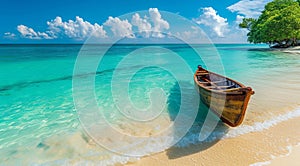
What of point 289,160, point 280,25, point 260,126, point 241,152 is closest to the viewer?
point 289,160

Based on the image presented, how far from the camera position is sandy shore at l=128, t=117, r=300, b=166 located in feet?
12.4

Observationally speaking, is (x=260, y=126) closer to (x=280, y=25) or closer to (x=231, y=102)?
(x=231, y=102)

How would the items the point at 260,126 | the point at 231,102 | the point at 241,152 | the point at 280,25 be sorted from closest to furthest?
the point at 241,152 < the point at 231,102 < the point at 260,126 < the point at 280,25

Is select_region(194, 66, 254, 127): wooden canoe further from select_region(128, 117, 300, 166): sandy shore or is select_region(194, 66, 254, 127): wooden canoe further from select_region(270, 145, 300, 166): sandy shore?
select_region(270, 145, 300, 166): sandy shore

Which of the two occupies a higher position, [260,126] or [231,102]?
[231,102]

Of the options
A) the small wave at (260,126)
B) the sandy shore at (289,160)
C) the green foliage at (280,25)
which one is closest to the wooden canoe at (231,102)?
the small wave at (260,126)

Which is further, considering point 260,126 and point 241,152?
point 260,126

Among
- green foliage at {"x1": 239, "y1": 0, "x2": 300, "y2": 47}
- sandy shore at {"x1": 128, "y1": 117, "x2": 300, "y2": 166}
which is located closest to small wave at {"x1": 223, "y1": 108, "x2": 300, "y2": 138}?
sandy shore at {"x1": 128, "y1": 117, "x2": 300, "y2": 166}

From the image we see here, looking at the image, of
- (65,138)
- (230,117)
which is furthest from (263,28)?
(65,138)

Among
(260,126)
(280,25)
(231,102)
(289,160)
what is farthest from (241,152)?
(280,25)

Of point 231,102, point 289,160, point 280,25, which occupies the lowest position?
point 289,160

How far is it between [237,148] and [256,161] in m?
0.50

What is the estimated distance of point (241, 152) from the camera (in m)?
4.04

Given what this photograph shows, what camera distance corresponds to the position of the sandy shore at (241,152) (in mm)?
3768
